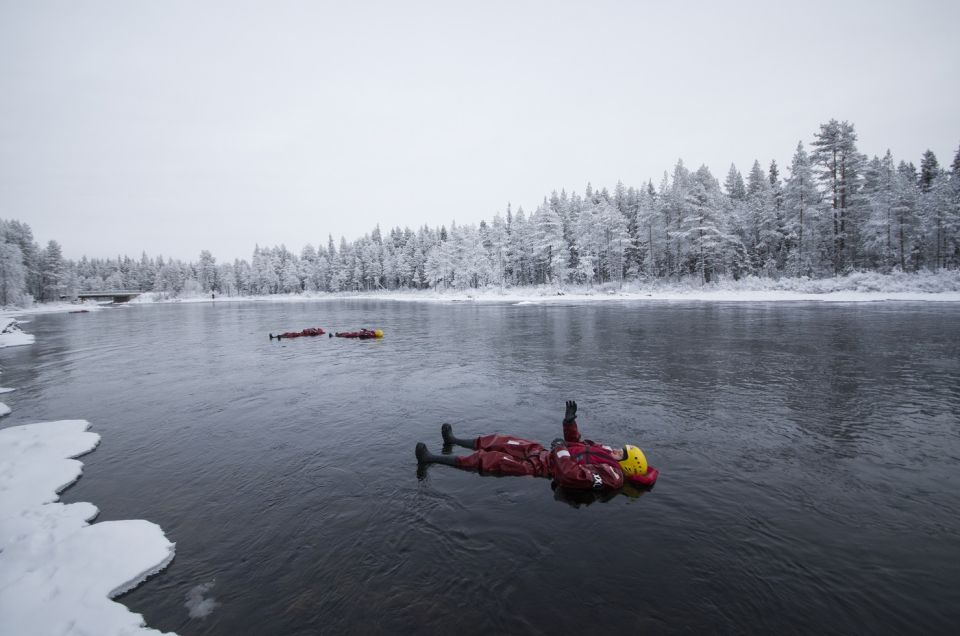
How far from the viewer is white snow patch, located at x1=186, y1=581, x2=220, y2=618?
4922 millimetres

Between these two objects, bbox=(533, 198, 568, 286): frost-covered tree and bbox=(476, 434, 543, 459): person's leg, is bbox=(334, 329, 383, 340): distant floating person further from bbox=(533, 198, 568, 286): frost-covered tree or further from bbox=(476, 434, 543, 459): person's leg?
bbox=(533, 198, 568, 286): frost-covered tree

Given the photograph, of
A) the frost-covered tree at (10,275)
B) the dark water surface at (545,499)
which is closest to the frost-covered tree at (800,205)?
the dark water surface at (545,499)

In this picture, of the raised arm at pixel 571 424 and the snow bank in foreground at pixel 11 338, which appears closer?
the raised arm at pixel 571 424

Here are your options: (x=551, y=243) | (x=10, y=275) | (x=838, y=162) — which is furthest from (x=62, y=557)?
(x=10, y=275)

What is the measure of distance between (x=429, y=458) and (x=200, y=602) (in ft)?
13.6

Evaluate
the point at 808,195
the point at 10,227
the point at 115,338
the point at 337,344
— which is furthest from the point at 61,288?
the point at 808,195

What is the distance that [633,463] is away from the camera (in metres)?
7.48

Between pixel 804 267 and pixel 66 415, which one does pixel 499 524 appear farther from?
pixel 804 267

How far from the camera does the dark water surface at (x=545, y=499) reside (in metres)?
4.84

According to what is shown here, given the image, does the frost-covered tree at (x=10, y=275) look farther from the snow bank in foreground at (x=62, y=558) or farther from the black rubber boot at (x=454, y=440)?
the black rubber boot at (x=454, y=440)

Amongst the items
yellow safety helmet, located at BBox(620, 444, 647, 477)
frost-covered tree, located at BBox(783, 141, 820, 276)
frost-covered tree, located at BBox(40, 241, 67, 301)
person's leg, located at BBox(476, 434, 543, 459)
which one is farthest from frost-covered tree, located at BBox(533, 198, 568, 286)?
frost-covered tree, located at BBox(40, 241, 67, 301)

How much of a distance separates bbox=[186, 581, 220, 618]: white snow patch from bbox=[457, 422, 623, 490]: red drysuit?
430 centimetres

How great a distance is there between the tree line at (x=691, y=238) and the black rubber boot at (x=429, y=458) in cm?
5186

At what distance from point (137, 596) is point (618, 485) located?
6.88 metres
